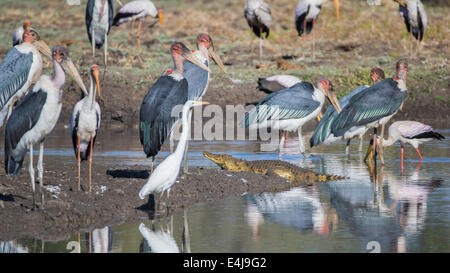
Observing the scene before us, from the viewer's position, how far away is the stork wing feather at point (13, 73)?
8.82m

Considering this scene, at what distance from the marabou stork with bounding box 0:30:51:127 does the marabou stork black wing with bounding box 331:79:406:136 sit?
3692 mm

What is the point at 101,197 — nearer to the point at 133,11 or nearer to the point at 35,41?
the point at 35,41

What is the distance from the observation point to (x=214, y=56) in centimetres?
1102

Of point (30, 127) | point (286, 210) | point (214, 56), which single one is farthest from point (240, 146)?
point (30, 127)

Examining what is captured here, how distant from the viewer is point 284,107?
11430 mm

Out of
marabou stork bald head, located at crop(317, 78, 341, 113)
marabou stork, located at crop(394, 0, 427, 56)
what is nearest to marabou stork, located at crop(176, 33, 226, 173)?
marabou stork bald head, located at crop(317, 78, 341, 113)

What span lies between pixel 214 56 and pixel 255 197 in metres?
2.93

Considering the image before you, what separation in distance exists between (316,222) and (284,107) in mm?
4260

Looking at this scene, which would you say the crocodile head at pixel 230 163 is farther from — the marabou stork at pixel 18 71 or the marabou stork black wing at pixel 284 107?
the marabou stork at pixel 18 71

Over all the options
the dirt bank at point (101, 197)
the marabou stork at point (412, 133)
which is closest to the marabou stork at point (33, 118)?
the dirt bank at point (101, 197)

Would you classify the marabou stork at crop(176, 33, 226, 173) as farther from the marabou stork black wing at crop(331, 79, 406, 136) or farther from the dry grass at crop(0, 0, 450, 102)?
the dry grass at crop(0, 0, 450, 102)

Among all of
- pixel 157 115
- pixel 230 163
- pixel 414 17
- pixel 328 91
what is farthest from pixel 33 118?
pixel 414 17

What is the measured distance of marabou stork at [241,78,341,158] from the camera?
1143cm

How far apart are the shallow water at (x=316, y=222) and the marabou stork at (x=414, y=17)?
7713 millimetres
